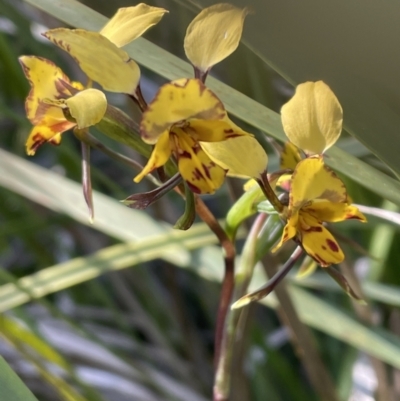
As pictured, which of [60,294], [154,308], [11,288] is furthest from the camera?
[60,294]

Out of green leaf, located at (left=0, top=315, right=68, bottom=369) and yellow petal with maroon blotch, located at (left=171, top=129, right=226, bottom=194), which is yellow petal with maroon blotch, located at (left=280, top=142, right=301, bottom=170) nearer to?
yellow petal with maroon blotch, located at (left=171, top=129, right=226, bottom=194)

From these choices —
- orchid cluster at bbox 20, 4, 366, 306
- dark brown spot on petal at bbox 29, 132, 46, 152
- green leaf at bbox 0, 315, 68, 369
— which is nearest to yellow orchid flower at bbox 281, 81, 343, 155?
orchid cluster at bbox 20, 4, 366, 306

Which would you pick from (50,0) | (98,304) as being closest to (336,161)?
(50,0)

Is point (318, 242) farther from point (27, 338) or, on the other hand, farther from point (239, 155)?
point (27, 338)

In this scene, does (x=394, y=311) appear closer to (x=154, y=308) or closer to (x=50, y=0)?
(x=154, y=308)

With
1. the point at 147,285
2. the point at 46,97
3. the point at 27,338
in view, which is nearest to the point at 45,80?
the point at 46,97

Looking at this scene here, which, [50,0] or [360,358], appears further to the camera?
[360,358]

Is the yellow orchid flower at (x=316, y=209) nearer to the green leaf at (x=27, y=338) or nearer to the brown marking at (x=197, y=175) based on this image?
the brown marking at (x=197, y=175)
